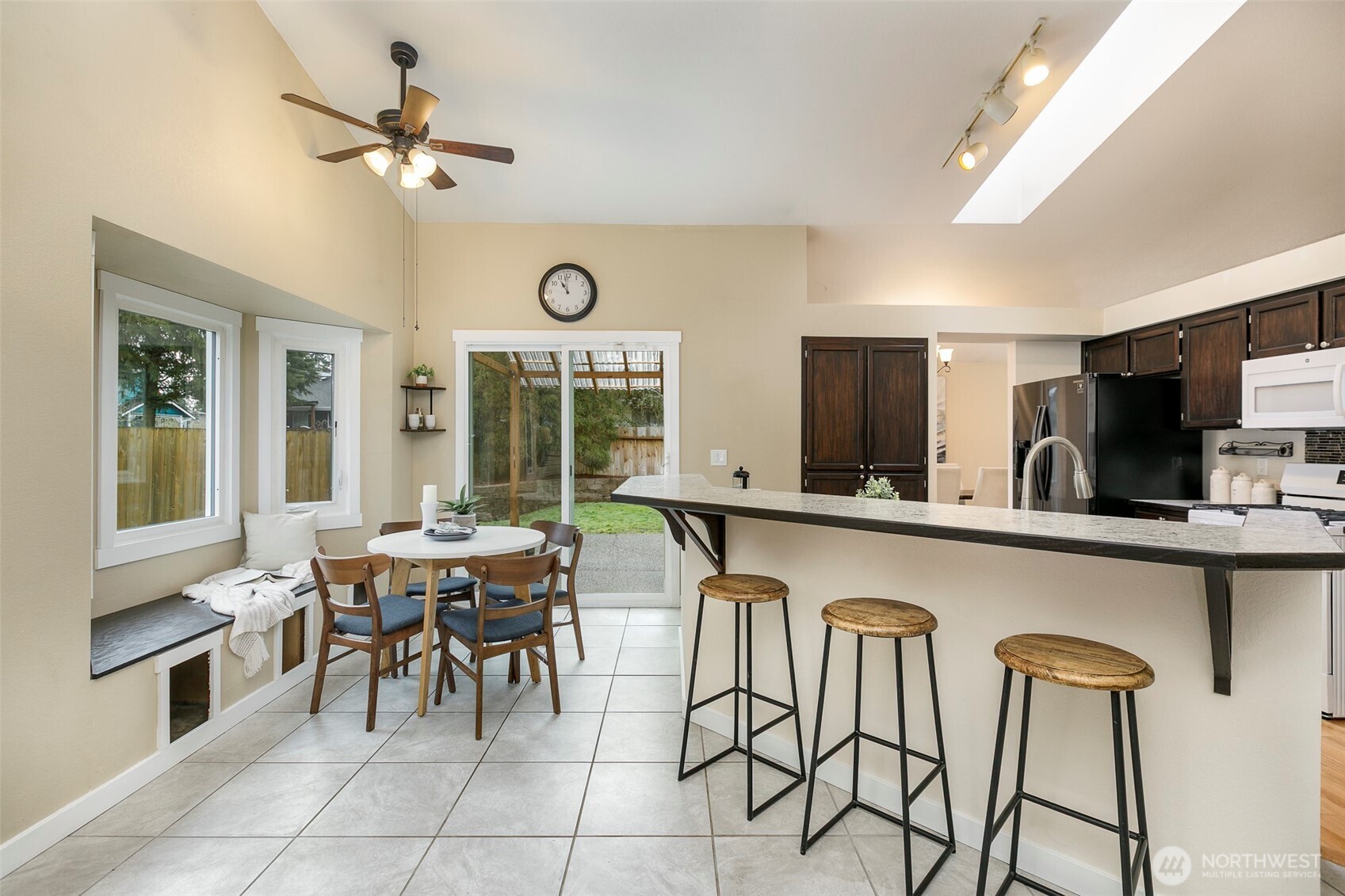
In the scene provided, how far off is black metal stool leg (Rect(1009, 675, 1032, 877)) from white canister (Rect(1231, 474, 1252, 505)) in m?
3.11

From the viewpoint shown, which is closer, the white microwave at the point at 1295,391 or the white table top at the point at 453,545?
the white table top at the point at 453,545

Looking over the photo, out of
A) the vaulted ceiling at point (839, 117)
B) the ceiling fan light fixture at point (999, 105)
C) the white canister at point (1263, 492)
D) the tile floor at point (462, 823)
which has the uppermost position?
the vaulted ceiling at point (839, 117)

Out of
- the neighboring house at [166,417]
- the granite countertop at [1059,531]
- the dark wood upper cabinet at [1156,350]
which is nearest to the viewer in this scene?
the granite countertop at [1059,531]

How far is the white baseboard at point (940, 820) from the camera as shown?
59.5 inches

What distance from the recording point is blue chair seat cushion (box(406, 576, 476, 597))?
3.10m

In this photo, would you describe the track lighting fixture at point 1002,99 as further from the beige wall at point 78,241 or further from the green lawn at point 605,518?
the beige wall at point 78,241

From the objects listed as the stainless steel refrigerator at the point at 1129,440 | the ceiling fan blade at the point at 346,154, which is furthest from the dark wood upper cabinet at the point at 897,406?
the ceiling fan blade at the point at 346,154

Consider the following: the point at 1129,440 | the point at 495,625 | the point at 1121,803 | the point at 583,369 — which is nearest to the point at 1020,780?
the point at 1121,803

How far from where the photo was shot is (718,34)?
2.52m

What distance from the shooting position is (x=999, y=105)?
276 centimetres

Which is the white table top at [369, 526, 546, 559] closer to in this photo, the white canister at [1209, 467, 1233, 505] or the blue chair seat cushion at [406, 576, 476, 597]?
the blue chair seat cushion at [406, 576, 476, 597]

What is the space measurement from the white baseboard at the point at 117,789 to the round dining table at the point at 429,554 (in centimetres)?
77

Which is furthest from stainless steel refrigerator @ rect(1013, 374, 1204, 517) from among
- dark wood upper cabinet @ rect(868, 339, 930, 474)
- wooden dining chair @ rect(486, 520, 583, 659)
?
wooden dining chair @ rect(486, 520, 583, 659)

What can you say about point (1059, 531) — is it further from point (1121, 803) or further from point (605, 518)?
point (605, 518)
